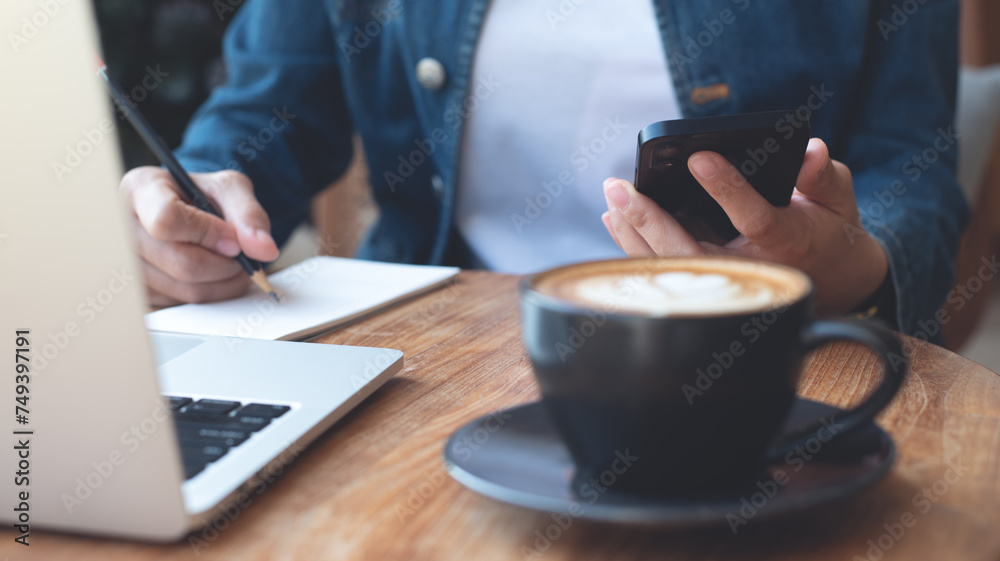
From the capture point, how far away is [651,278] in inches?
13.4

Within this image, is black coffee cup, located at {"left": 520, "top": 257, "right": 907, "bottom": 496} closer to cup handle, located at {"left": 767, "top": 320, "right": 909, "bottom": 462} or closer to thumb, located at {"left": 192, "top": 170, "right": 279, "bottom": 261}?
cup handle, located at {"left": 767, "top": 320, "right": 909, "bottom": 462}

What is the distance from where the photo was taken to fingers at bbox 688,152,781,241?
19.9 inches

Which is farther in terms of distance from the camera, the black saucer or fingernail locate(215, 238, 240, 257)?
fingernail locate(215, 238, 240, 257)

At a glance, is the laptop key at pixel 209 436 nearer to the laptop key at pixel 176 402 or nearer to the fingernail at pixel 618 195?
the laptop key at pixel 176 402

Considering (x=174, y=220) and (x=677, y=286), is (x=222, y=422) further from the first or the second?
(x=174, y=220)

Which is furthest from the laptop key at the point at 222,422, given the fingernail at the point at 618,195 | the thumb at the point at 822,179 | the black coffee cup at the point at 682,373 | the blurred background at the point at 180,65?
the blurred background at the point at 180,65

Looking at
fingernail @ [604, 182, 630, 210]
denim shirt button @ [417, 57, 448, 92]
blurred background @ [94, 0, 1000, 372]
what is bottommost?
blurred background @ [94, 0, 1000, 372]

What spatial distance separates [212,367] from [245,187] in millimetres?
325

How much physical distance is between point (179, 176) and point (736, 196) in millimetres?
478

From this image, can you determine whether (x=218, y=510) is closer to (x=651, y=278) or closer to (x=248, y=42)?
(x=651, y=278)

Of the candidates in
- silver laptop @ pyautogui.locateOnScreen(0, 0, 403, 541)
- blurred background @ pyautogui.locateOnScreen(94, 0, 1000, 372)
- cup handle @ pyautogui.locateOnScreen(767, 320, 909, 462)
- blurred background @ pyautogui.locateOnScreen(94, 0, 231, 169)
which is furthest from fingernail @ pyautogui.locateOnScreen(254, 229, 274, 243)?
blurred background @ pyautogui.locateOnScreen(94, 0, 231, 169)

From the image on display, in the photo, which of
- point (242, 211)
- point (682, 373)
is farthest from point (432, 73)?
point (682, 373)

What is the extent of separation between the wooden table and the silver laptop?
2cm

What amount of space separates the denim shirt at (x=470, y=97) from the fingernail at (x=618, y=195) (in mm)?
273
